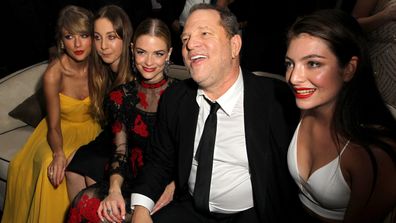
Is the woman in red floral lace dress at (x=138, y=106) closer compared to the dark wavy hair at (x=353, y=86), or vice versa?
the dark wavy hair at (x=353, y=86)

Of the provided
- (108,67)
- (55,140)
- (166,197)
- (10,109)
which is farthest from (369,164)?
(10,109)

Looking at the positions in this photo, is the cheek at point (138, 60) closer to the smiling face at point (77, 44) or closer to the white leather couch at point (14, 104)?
the smiling face at point (77, 44)

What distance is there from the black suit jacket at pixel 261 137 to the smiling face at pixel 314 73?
25 cm

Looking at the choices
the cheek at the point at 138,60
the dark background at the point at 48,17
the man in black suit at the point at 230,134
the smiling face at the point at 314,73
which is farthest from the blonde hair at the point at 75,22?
the smiling face at the point at 314,73

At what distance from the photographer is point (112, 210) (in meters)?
1.79

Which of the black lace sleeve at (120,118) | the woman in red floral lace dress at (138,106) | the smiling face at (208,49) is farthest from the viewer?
the black lace sleeve at (120,118)

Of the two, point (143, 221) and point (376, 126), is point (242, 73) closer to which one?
point (376, 126)

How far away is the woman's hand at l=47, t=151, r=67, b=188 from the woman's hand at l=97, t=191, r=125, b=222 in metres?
0.53

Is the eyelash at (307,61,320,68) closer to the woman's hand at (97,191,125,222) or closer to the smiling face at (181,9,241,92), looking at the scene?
the smiling face at (181,9,241,92)

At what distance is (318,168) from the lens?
4.62ft

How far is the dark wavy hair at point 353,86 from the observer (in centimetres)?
129

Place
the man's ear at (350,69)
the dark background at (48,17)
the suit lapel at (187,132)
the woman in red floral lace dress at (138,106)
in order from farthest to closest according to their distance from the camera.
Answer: the dark background at (48,17)
the woman in red floral lace dress at (138,106)
the suit lapel at (187,132)
the man's ear at (350,69)

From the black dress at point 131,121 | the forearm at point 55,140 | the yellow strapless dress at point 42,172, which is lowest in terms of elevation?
the yellow strapless dress at point 42,172

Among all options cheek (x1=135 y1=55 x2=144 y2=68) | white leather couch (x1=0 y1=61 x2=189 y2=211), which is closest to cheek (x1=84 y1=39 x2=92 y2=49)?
cheek (x1=135 y1=55 x2=144 y2=68)
